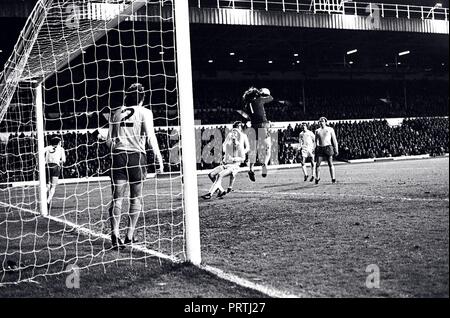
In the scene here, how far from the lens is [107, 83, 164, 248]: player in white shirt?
5338 millimetres

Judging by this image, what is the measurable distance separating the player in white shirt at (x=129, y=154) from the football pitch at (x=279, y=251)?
1.25ft

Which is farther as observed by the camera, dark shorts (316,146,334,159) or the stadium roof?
the stadium roof

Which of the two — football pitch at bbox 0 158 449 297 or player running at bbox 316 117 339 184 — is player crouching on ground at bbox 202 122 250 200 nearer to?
football pitch at bbox 0 158 449 297

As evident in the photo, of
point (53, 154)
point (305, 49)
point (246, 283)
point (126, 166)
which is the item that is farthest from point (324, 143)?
point (305, 49)

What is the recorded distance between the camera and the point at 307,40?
93.1ft

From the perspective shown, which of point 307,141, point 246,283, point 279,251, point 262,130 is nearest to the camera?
point 246,283

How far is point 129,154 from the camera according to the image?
5363 millimetres

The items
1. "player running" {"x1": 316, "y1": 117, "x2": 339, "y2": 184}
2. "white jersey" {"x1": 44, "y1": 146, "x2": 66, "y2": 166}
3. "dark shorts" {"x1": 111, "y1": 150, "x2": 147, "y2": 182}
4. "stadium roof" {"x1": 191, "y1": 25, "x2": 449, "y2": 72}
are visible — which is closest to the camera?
"dark shorts" {"x1": 111, "y1": 150, "x2": 147, "y2": 182}

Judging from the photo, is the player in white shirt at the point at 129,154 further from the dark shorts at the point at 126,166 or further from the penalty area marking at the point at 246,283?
the penalty area marking at the point at 246,283

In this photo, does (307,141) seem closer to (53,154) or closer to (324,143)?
(324,143)

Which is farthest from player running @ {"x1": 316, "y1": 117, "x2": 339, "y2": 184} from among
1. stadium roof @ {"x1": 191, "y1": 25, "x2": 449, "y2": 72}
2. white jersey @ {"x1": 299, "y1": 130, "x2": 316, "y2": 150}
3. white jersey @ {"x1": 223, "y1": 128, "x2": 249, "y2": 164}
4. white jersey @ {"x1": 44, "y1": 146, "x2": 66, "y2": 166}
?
stadium roof @ {"x1": 191, "y1": 25, "x2": 449, "y2": 72}

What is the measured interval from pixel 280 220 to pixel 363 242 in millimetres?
1876

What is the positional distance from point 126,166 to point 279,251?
1924mm

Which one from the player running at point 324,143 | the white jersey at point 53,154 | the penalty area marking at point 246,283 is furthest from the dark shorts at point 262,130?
the penalty area marking at point 246,283
